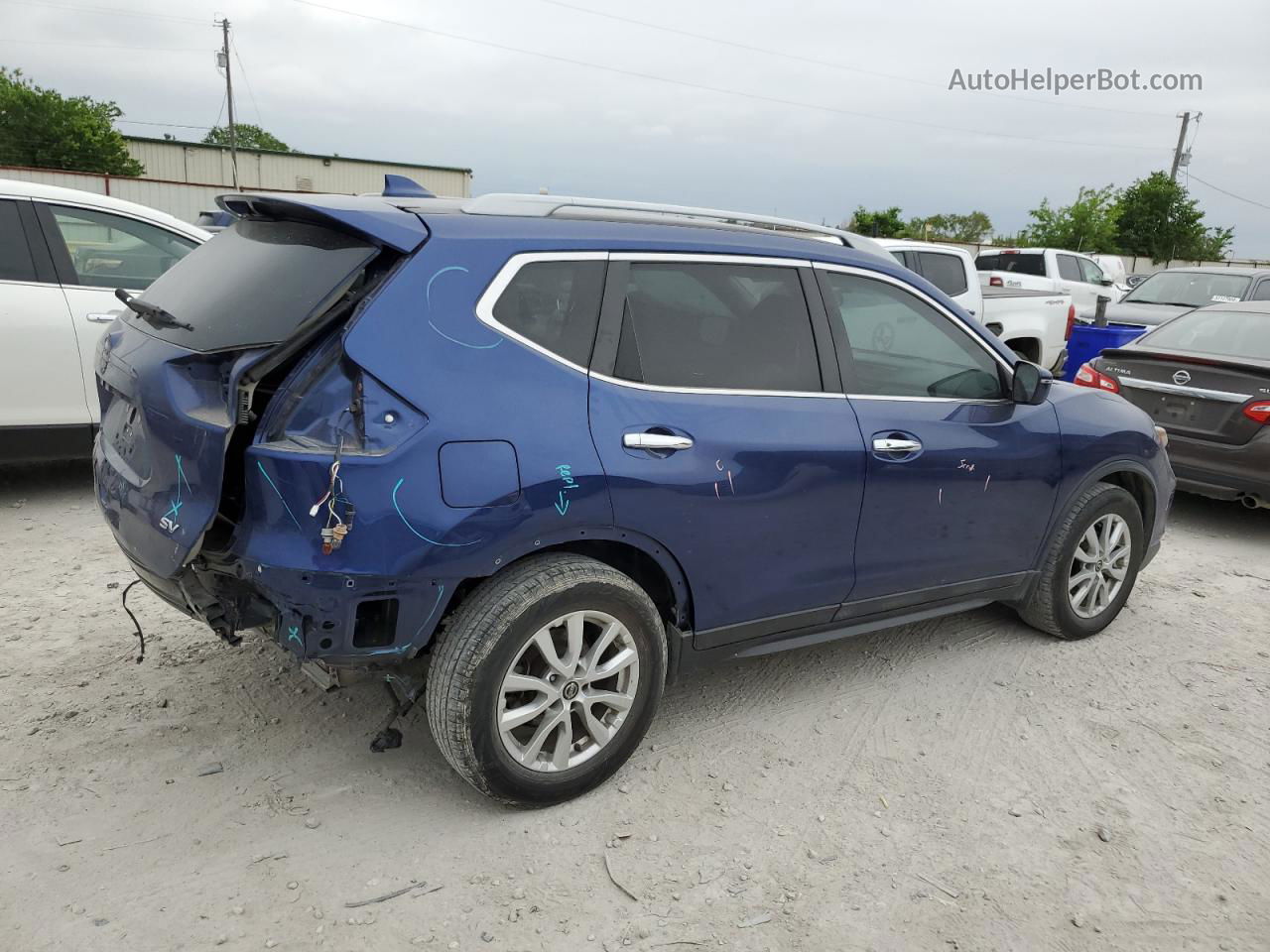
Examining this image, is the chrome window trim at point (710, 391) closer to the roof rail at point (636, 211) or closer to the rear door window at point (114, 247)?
the roof rail at point (636, 211)

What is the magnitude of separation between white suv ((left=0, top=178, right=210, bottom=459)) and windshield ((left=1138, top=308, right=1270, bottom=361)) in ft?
24.0

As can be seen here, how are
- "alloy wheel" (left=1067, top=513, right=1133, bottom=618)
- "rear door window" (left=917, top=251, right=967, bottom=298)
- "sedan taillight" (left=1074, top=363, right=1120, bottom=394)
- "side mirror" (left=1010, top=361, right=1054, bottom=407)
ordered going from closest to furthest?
"side mirror" (left=1010, top=361, right=1054, bottom=407), "alloy wheel" (left=1067, top=513, right=1133, bottom=618), "sedan taillight" (left=1074, top=363, right=1120, bottom=394), "rear door window" (left=917, top=251, right=967, bottom=298)

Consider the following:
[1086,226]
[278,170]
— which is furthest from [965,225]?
[278,170]

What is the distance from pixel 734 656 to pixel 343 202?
2028mm

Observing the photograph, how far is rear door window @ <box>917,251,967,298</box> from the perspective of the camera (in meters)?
10.3

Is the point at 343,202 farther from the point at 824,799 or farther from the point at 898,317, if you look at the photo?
the point at 824,799

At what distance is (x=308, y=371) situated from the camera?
2.76 metres

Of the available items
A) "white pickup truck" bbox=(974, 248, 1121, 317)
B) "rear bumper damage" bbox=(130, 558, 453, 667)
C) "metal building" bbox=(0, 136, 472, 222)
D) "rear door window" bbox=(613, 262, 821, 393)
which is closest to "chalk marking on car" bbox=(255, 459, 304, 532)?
"rear bumper damage" bbox=(130, 558, 453, 667)

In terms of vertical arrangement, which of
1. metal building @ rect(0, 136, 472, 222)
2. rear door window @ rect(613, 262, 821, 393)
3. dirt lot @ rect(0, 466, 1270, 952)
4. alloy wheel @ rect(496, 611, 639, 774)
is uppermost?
metal building @ rect(0, 136, 472, 222)

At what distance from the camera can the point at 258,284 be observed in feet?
9.89

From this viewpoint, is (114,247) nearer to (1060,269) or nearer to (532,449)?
(532,449)

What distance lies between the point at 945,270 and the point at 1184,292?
14.6 feet

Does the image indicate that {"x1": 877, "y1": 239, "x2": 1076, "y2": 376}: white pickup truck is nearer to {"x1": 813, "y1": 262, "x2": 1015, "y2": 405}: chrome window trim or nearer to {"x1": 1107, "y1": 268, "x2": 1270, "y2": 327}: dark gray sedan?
{"x1": 1107, "y1": 268, "x2": 1270, "y2": 327}: dark gray sedan

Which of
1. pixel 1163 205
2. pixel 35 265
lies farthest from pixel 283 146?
pixel 35 265
